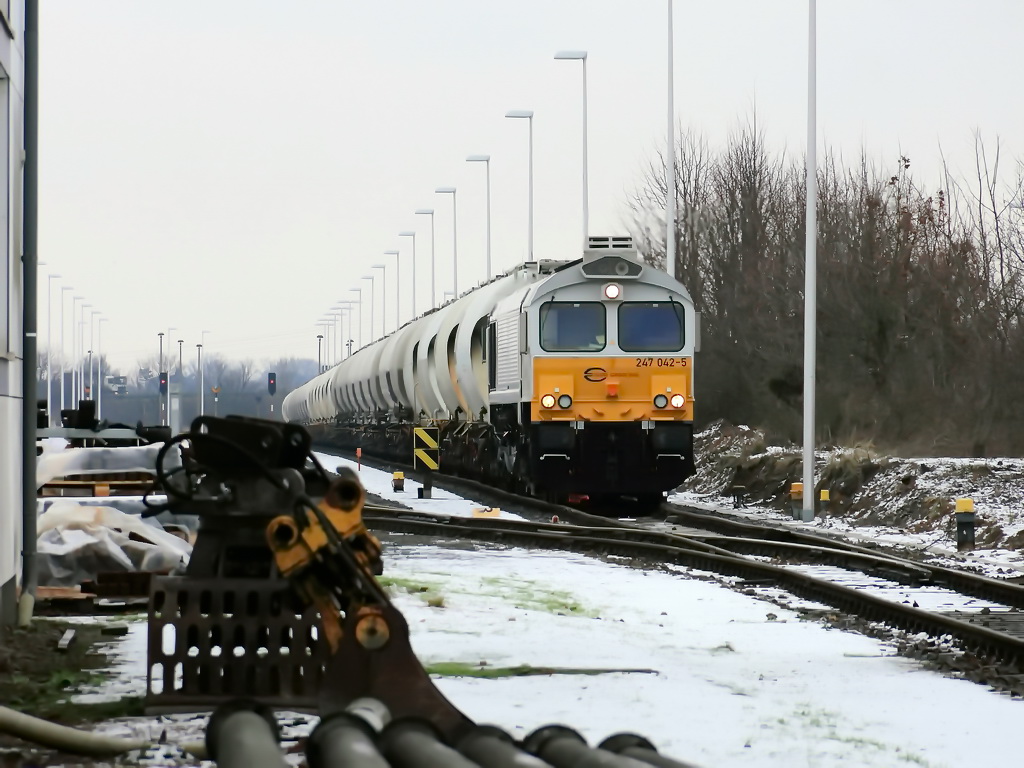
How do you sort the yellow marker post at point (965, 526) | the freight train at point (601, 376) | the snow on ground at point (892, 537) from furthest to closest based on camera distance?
the freight train at point (601, 376) < the yellow marker post at point (965, 526) < the snow on ground at point (892, 537)

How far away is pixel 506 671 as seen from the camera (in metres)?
8.30

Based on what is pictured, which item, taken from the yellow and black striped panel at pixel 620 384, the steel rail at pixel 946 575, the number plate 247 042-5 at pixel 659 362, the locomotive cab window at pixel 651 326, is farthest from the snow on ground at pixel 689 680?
the locomotive cab window at pixel 651 326

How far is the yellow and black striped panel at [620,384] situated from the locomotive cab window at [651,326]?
0.16 meters

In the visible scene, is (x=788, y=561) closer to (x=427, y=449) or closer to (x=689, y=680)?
(x=689, y=680)

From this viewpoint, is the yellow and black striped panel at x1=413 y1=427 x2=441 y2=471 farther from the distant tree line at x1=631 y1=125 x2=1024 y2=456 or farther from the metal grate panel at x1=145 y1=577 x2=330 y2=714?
the metal grate panel at x1=145 y1=577 x2=330 y2=714

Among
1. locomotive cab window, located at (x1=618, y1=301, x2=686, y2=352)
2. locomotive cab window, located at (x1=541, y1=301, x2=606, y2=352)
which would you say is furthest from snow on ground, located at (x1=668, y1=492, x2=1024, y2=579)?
locomotive cab window, located at (x1=541, y1=301, x2=606, y2=352)

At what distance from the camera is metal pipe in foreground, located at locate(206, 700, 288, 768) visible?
426cm

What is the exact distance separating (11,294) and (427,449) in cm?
2070

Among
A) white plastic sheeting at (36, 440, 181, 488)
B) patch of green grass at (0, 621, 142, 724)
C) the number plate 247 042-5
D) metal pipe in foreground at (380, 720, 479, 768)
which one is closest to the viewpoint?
metal pipe in foreground at (380, 720, 479, 768)

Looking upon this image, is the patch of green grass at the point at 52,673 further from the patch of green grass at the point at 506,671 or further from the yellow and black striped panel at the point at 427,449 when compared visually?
the yellow and black striped panel at the point at 427,449

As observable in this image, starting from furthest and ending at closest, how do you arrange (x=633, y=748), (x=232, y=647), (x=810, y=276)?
(x=810, y=276)
(x=232, y=647)
(x=633, y=748)

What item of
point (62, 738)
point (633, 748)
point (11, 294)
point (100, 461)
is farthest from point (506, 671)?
point (100, 461)

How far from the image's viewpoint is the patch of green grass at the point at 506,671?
8.20 meters

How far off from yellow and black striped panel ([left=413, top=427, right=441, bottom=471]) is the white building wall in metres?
19.2
